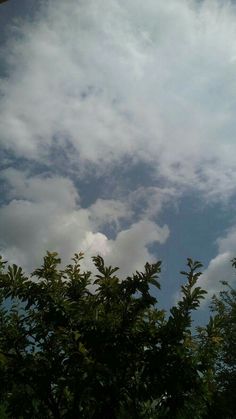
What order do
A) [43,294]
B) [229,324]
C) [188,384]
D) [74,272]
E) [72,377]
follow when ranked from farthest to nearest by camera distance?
[229,324], [74,272], [43,294], [188,384], [72,377]

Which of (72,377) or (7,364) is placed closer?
(72,377)

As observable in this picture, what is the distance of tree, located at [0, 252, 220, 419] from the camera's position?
7.69 m

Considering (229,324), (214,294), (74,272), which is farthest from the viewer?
(214,294)

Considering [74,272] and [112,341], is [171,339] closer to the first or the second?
[112,341]

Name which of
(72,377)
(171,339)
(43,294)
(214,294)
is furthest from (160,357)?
(214,294)

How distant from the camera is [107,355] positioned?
811 cm

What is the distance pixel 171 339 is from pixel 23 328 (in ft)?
11.7

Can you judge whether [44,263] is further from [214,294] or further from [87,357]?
[214,294]

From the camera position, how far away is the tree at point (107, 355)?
7.69 metres

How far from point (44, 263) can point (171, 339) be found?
127 inches

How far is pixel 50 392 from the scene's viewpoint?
8.29 m

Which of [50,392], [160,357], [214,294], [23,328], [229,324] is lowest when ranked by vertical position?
[50,392]

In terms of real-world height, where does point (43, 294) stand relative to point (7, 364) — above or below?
above

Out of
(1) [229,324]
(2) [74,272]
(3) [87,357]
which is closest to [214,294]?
(1) [229,324]
